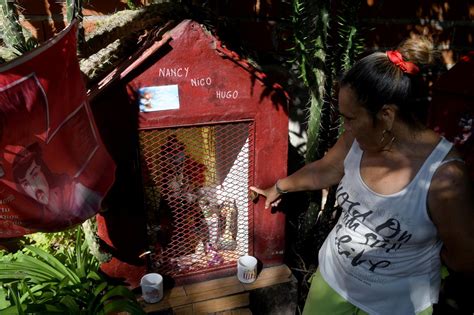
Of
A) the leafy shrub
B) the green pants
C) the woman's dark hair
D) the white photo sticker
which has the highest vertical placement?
the woman's dark hair

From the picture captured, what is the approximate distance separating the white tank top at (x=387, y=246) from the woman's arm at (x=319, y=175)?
0.21 meters

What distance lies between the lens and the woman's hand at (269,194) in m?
2.72

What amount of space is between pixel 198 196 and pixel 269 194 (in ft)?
1.56

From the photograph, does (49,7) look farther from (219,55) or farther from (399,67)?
(399,67)

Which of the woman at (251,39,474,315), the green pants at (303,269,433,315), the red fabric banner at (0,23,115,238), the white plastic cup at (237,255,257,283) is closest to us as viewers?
the red fabric banner at (0,23,115,238)

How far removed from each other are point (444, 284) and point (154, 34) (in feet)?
9.17

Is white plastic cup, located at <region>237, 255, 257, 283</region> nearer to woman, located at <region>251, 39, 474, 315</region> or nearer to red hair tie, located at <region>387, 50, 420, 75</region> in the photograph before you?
woman, located at <region>251, 39, 474, 315</region>

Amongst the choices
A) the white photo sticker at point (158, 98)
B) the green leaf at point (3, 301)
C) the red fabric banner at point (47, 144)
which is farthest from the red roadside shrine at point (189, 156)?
the green leaf at point (3, 301)

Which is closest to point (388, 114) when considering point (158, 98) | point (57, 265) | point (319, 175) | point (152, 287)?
point (319, 175)

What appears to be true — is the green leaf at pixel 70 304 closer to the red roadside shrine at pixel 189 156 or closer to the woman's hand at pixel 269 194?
the red roadside shrine at pixel 189 156

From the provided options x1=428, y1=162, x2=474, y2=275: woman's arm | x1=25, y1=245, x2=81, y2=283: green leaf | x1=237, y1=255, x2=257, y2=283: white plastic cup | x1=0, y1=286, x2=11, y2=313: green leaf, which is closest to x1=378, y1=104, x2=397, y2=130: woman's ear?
x1=428, y1=162, x2=474, y2=275: woman's arm

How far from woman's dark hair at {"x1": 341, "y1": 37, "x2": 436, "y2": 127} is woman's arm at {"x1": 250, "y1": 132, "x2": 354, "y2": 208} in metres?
0.46

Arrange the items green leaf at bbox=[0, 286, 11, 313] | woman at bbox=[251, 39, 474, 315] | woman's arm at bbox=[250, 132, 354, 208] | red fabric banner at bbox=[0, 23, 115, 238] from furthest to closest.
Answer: green leaf at bbox=[0, 286, 11, 313] → woman's arm at bbox=[250, 132, 354, 208] → woman at bbox=[251, 39, 474, 315] → red fabric banner at bbox=[0, 23, 115, 238]

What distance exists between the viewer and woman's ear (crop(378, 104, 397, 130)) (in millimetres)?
1796
